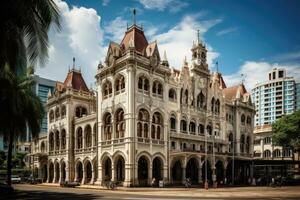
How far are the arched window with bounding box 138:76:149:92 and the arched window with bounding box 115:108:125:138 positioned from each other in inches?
181

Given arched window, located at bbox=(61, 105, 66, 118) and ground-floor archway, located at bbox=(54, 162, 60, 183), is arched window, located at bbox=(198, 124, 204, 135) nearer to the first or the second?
arched window, located at bbox=(61, 105, 66, 118)

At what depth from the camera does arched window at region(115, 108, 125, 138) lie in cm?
5266

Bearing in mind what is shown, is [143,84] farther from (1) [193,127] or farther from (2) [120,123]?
(1) [193,127]

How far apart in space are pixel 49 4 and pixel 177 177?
149 ft

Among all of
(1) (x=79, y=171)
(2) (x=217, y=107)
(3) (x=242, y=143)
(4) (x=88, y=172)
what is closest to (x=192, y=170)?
(2) (x=217, y=107)

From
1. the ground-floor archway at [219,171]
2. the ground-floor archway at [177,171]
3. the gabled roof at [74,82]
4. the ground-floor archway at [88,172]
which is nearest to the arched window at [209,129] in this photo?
the ground-floor archway at [219,171]

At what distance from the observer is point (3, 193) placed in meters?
32.0

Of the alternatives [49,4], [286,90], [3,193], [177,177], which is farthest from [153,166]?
[286,90]

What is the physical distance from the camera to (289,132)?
7138 centimetres

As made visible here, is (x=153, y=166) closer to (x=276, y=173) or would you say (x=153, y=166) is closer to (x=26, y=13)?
(x=26, y=13)

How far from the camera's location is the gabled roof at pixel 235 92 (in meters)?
74.8

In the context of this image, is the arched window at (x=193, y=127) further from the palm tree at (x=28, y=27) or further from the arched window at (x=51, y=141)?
the palm tree at (x=28, y=27)

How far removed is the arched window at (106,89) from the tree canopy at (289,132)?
Answer: 124ft

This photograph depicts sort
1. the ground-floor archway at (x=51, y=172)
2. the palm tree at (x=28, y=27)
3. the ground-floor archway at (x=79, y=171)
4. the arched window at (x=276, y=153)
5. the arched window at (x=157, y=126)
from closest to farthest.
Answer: the palm tree at (x=28, y=27), the arched window at (x=157, y=126), the ground-floor archway at (x=79, y=171), the ground-floor archway at (x=51, y=172), the arched window at (x=276, y=153)
